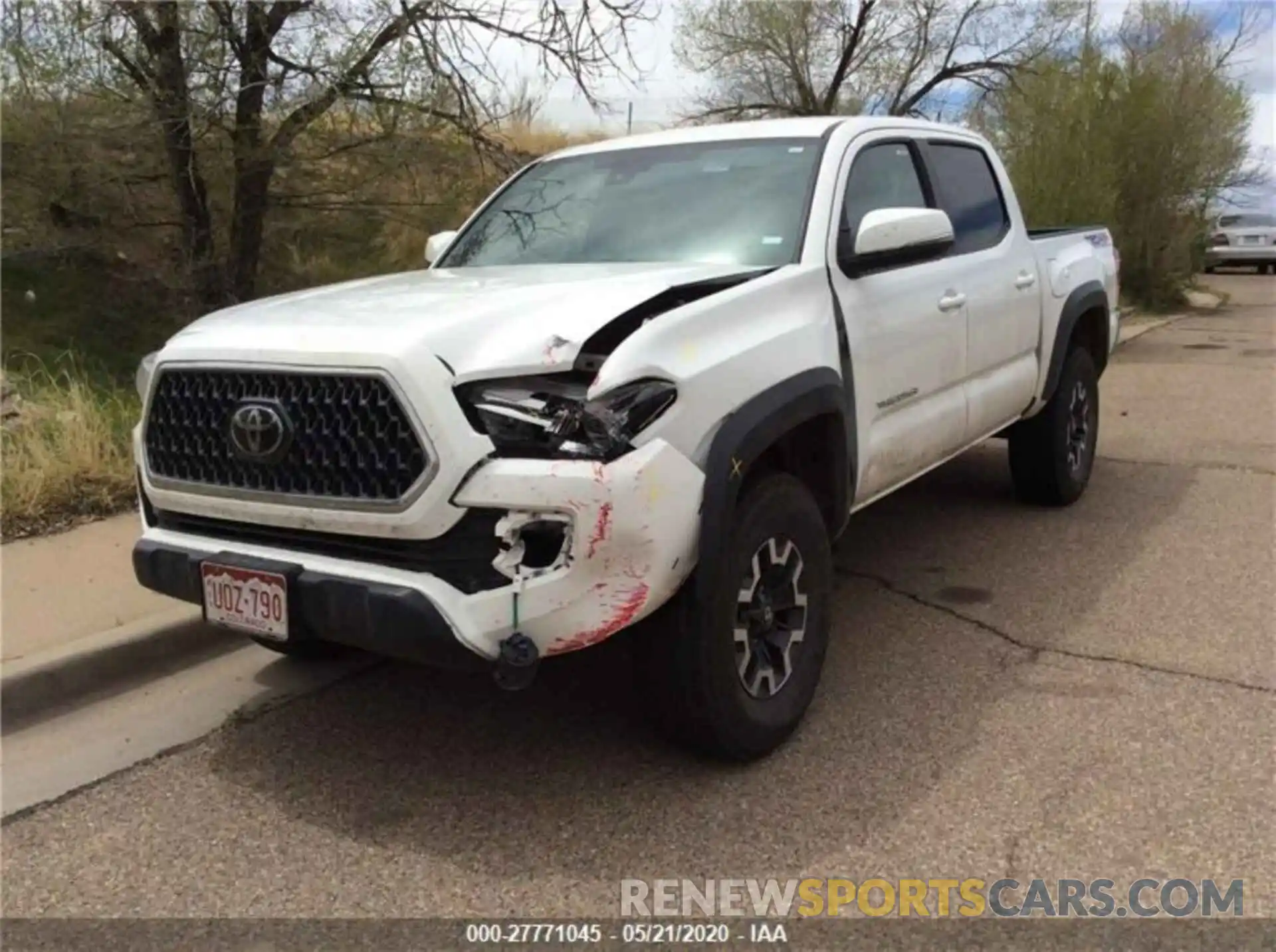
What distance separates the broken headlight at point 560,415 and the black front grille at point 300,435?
20 centimetres

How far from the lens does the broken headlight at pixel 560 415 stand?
9.29 feet

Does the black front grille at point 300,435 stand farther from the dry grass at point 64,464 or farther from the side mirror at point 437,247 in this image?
the dry grass at point 64,464

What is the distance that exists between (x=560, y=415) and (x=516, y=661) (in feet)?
2.04

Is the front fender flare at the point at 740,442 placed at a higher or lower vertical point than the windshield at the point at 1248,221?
lower

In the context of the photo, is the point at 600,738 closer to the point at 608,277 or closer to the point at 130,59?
the point at 608,277

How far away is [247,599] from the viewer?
3.16 meters

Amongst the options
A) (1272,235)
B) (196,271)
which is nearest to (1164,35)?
(1272,235)

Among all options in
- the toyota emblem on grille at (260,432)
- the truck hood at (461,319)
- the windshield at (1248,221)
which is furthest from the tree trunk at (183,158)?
the windshield at (1248,221)

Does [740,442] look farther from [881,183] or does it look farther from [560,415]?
[881,183]

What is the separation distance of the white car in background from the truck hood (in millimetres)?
30631

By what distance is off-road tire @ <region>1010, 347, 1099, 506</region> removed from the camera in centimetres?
600

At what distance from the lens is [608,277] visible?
3.56 metres

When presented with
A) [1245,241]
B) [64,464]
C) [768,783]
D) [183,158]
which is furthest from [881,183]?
[1245,241]

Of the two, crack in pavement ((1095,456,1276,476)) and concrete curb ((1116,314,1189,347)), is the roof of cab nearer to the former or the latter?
crack in pavement ((1095,456,1276,476))
